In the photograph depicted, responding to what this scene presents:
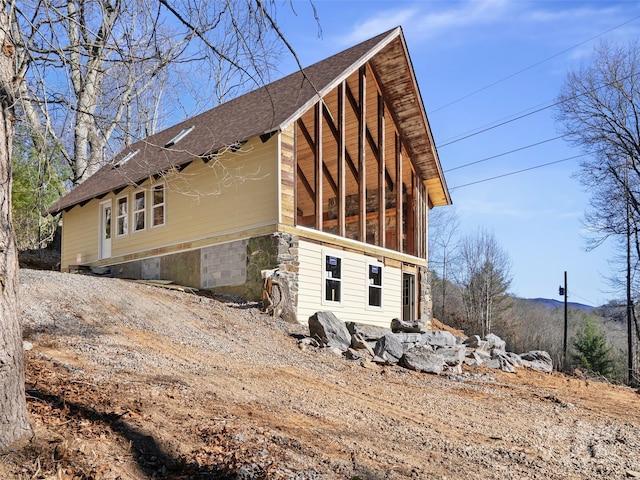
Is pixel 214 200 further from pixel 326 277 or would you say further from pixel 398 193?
pixel 398 193

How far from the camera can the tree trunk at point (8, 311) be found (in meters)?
4.43

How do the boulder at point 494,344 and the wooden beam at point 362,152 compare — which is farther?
the wooden beam at point 362,152

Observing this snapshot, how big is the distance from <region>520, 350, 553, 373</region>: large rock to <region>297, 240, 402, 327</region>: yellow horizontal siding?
4.16m

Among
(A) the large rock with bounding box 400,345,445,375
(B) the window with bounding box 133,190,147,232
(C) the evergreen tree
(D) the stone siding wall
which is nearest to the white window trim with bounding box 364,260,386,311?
(D) the stone siding wall

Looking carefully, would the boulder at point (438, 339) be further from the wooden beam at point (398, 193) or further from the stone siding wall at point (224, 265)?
the stone siding wall at point (224, 265)

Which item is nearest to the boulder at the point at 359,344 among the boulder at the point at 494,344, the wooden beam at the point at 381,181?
the boulder at the point at 494,344

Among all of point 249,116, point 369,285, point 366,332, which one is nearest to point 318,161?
point 249,116

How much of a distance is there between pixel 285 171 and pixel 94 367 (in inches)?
354

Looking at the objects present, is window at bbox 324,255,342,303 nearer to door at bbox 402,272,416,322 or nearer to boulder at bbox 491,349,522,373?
door at bbox 402,272,416,322

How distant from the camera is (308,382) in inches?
363

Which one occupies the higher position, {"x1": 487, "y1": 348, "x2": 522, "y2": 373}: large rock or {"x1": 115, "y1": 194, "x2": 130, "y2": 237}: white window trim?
{"x1": 115, "y1": 194, "x2": 130, "y2": 237}: white window trim

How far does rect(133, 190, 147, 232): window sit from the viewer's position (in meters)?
19.8

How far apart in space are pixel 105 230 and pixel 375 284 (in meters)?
10.1

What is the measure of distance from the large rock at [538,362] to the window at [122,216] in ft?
44.5
